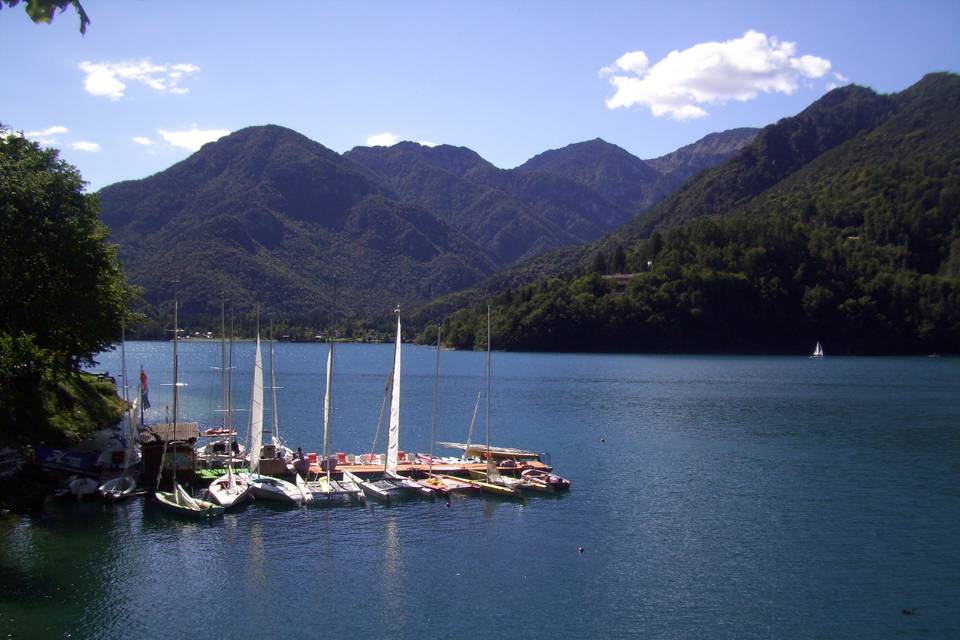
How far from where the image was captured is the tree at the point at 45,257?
4844 centimetres

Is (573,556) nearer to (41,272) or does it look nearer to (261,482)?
(261,482)

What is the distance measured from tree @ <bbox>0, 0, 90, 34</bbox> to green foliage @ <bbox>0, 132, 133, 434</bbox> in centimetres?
4065

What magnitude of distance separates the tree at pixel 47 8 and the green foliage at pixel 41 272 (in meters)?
40.6

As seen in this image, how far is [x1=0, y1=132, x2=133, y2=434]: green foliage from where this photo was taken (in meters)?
48.0

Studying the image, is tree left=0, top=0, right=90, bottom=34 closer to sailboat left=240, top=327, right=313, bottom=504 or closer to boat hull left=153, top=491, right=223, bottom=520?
boat hull left=153, top=491, right=223, bottom=520

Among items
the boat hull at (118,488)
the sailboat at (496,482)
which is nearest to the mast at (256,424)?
the boat hull at (118,488)

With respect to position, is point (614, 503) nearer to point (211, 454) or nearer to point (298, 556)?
point (298, 556)

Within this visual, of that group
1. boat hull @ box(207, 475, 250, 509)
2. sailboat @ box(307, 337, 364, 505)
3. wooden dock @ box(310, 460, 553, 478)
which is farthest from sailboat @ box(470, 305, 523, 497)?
boat hull @ box(207, 475, 250, 509)

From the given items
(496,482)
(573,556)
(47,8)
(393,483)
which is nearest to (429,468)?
(393,483)

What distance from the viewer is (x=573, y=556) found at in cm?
3712

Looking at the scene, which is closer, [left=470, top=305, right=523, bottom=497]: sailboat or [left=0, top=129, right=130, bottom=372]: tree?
[left=0, top=129, right=130, bottom=372]: tree

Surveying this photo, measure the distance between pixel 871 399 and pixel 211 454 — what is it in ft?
271

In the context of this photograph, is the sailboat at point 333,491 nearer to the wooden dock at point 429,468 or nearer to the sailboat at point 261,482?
the sailboat at point 261,482

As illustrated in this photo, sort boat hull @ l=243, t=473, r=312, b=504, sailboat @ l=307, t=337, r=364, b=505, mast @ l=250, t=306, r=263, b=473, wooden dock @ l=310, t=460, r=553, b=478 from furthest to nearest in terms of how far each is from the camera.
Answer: wooden dock @ l=310, t=460, r=553, b=478 → mast @ l=250, t=306, r=263, b=473 → sailboat @ l=307, t=337, r=364, b=505 → boat hull @ l=243, t=473, r=312, b=504
